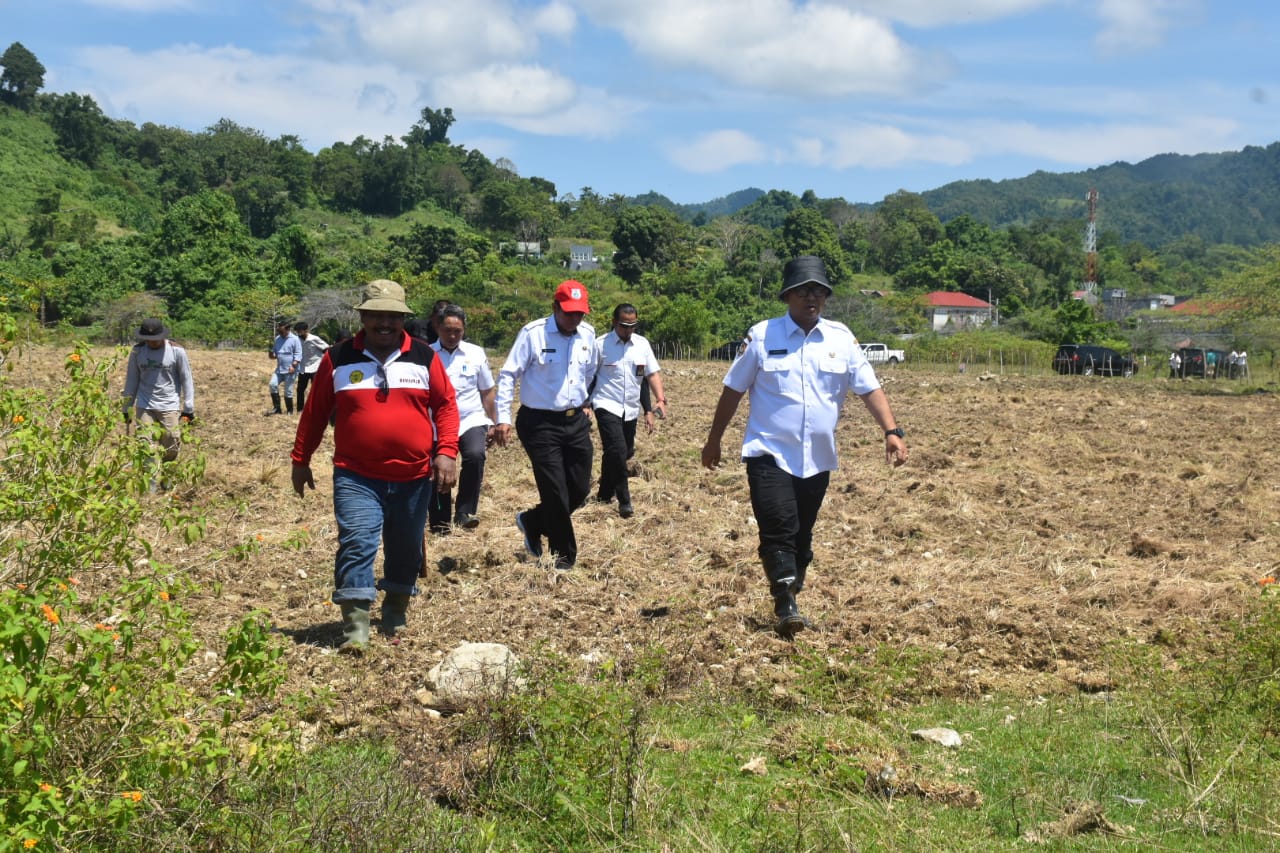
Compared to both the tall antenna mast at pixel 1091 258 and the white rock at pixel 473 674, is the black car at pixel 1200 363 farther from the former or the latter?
the tall antenna mast at pixel 1091 258

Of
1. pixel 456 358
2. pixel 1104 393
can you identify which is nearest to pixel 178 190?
pixel 1104 393

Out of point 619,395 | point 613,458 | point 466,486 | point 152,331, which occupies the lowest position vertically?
point 466,486

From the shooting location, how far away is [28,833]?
2.53 m

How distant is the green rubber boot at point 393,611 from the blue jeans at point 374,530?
0.05 m

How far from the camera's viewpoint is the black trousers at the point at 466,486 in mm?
8469

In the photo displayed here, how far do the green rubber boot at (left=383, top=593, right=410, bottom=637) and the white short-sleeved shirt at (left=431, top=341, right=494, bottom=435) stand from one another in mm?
2549

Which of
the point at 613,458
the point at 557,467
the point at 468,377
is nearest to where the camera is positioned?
the point at 557,467

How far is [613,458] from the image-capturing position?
29.7 feet

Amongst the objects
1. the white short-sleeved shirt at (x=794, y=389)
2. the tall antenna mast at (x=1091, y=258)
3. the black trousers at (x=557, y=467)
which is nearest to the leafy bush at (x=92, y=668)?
the white short-sleeved shirt at (x=794, y=389)

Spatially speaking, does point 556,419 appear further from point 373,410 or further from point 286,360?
point 286,360

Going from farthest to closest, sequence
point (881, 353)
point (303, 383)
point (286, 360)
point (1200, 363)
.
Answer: point (881, 353)
point (1200, 363)
point (286, 360)
point (303, 383)

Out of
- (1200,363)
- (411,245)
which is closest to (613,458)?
(1200,363)

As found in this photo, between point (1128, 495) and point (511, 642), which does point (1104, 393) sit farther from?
point (511, 642)

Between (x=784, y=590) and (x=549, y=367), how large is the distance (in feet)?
7.54
